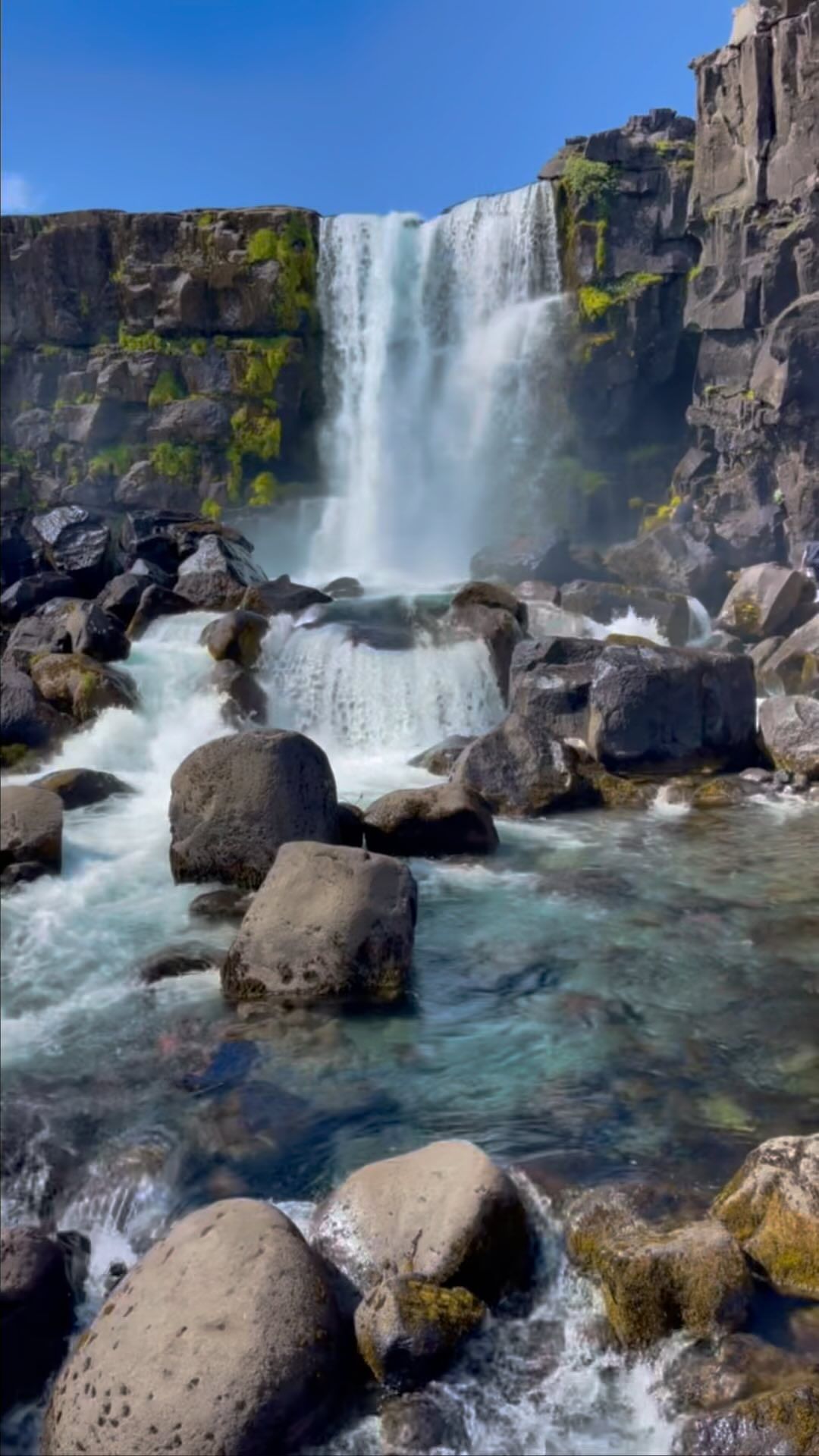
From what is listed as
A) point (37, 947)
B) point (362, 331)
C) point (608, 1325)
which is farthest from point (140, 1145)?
point (362, 331)

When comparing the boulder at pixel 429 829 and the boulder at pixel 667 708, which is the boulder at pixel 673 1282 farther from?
the boulder at pixel 667 708

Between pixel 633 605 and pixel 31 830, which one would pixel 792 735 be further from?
pixel 31 830

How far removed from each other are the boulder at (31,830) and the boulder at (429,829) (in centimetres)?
349

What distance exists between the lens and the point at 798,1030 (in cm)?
899

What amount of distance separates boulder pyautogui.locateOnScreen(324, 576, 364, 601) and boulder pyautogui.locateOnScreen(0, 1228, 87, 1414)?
20.7m

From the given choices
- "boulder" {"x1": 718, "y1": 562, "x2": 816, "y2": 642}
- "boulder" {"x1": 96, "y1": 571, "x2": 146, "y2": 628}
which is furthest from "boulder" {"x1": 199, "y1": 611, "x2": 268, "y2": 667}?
"boulder" {"x1": 718, "y1": 562, "x2": 816, "y2": 642}

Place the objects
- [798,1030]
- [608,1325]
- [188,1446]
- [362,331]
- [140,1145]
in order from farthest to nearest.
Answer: [362,331]
[798,1030]
[140,1145]
[608,1325]
[188,1446]

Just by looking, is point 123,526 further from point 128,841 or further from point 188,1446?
point 188,1446

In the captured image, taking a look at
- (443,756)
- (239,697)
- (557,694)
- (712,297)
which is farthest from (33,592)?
(712,297)

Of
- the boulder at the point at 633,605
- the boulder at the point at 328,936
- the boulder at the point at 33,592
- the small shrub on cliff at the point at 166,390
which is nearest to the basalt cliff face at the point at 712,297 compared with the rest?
the boulder at the point at 633,605

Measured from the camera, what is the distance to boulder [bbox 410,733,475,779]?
57.5 feet

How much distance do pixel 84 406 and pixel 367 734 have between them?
64.3ft

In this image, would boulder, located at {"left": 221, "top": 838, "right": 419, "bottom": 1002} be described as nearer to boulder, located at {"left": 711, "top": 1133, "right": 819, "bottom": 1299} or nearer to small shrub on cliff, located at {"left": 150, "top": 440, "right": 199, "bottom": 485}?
boulder, located at {"left": 711, "top": 1133, "right": 819, "bottom": 1299}

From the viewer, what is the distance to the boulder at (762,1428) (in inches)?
195
